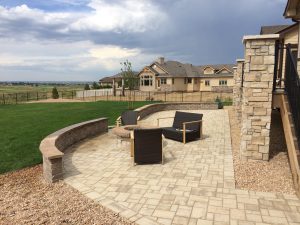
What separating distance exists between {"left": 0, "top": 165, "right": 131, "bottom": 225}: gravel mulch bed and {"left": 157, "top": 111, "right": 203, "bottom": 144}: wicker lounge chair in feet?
15.8

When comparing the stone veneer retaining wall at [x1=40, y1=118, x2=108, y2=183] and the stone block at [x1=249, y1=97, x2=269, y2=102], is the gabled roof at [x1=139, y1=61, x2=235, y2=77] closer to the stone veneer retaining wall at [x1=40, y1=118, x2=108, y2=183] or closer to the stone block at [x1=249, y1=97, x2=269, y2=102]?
the stone veneer retaining wall at [x1=40, y1=118, x2=108, y2=183]

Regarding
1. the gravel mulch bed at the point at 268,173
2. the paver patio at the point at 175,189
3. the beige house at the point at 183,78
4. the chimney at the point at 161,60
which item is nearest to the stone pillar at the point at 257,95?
the gravel mulch bed at the point at 268,173

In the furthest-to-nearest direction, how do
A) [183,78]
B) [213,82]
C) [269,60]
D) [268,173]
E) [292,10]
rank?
[183,78]
[213,82]
[292,10]
[269,60]
[268,173]

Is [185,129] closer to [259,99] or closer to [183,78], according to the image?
[259,99]

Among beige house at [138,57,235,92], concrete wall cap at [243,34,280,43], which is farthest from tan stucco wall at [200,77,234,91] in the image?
concrete wall cap at [243,34,280,43]

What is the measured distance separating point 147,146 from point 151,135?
35 centimetres

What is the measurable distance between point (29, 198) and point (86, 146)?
371 cm

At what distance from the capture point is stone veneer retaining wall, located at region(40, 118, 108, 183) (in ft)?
18.8

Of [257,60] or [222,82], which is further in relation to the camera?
[222,82]

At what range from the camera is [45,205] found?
477 cm

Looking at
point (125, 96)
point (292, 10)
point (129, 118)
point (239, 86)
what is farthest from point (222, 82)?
point (129, 118)

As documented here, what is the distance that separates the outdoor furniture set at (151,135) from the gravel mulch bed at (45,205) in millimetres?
2048

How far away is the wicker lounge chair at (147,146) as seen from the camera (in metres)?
6.58

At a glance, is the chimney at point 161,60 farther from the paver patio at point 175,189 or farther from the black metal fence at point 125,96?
the paver patio at point 175,189
